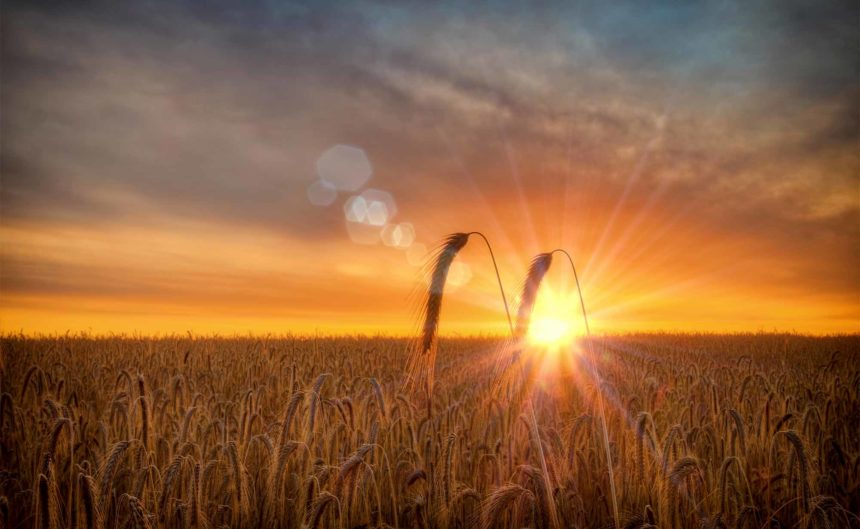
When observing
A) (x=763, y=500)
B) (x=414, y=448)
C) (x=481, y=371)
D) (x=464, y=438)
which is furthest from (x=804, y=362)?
(x=414, y=448)

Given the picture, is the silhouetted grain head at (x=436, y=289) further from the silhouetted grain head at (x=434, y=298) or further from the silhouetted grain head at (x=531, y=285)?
the silhouetted grain head at (x=531, y=285)

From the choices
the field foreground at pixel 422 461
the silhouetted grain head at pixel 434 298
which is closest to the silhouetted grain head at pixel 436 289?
the silhouetted grain head at pixel 434 298

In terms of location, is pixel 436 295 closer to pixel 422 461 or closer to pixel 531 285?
pixel 531 285

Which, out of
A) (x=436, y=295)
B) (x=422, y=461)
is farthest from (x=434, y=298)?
(x=422, y=461)

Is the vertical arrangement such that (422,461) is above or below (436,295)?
below

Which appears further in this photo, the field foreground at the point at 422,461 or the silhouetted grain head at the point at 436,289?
the silhouetted grain head at the point at 436,289

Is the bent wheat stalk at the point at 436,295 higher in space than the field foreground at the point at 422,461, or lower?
higher

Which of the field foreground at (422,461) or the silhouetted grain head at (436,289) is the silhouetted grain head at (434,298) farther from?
the field foreground at (422,461)

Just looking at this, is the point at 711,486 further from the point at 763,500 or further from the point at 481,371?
the point at 481,371

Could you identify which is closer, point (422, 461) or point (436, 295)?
Answer: point (436, 295)

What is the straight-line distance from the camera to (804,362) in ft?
57.2

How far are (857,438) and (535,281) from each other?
6.12 metres

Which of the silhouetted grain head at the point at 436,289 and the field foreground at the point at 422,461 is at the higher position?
the silhouetted grain head at the point at 436,289

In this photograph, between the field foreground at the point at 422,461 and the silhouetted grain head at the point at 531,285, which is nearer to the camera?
the field foreground at the point at 422,461
